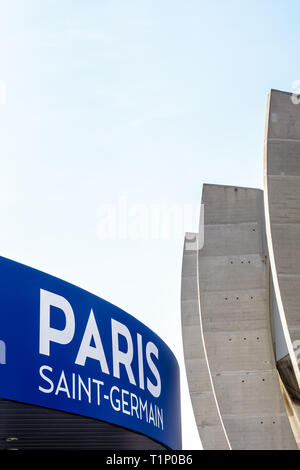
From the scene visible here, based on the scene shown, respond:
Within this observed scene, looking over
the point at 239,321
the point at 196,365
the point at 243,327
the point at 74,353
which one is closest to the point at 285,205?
the point at 239,321

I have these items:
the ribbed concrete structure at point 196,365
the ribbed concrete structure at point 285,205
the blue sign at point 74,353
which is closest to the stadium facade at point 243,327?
the ribbed concrete structure at point 285,205

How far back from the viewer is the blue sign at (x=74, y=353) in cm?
864

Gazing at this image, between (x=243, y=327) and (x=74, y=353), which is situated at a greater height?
(x=243, y=327)

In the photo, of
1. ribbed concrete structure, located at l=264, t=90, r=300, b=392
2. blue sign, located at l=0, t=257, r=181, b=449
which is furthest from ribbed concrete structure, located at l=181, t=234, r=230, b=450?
blue sign, located at l=0, t=257, r=181, b=449

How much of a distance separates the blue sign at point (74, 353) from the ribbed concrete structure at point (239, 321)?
1672cm

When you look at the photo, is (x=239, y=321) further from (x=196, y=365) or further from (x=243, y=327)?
(x=196, y=365)

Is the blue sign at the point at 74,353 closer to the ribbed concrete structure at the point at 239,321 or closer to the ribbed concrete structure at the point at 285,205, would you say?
the ribbed concrete structure at the point at 285,205

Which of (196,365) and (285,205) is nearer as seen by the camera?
(285,205)

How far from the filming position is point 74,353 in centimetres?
939

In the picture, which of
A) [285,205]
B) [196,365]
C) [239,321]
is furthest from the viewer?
[196,365]

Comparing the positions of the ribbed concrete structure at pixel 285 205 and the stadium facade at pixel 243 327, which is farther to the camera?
the stadium facade at pixel 243 327

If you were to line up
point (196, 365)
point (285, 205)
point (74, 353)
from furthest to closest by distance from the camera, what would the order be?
point (196, 365) < point (285, 205) < point (74, 353)

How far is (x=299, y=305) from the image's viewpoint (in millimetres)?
21359

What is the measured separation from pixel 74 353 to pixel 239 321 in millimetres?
19163
